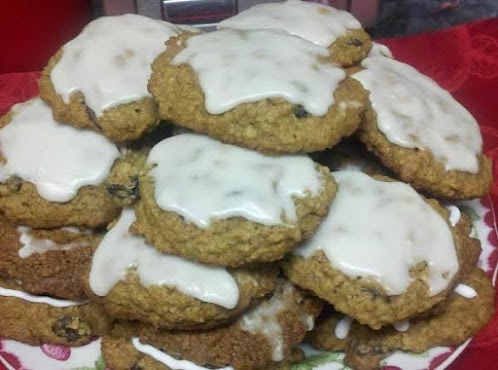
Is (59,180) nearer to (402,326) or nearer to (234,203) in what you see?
(234,203)

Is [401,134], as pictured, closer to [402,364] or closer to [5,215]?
[402,364]

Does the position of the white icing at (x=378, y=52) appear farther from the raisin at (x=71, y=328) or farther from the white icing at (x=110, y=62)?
A: the raisin at (x=71, y=328)

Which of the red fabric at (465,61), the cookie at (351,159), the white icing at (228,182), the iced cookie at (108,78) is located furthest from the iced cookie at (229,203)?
the red fabric at (465,61)

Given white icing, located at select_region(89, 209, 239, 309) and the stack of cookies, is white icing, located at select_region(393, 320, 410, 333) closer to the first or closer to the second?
the stack of cookies

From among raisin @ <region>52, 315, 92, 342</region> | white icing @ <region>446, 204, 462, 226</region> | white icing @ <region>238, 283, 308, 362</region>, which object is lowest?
raisin @ <region>52, 315, 92, 342</region>

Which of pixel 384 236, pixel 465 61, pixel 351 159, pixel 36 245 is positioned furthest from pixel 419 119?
pixel 465 61

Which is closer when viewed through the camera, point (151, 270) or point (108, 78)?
point (151, 270)

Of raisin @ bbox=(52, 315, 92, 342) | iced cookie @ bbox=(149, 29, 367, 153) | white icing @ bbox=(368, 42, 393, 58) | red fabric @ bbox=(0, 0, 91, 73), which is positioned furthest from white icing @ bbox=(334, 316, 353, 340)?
red fabric @ bbox=(0, 0, 91, 73)
